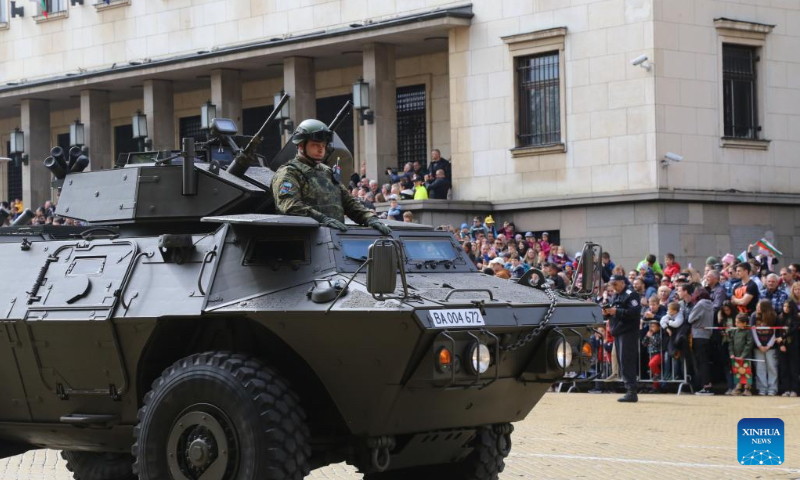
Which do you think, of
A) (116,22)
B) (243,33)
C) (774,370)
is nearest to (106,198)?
(774,370)

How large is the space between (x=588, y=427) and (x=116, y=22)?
2444 centimetres

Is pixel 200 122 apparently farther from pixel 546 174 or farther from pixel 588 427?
pixel 588 427

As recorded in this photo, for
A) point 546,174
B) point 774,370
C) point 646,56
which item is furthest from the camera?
point 546,174

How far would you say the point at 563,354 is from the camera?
36.0 feet

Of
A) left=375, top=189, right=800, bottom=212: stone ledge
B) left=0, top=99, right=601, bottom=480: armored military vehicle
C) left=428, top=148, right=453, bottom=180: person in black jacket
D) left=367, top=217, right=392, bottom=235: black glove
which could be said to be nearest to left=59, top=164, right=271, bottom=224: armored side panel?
left=0, top=99, right=601, bottom=480: armored military vehicle

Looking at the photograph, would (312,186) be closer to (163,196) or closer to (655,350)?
(163,196)

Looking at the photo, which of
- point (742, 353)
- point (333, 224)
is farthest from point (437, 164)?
point (333, 224)

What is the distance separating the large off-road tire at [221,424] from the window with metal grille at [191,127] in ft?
96.2

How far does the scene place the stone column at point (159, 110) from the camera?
1481 inches

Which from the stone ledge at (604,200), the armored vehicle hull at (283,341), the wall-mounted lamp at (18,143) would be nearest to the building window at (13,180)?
the wall-mounted lamp at (18,143)

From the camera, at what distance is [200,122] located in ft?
131

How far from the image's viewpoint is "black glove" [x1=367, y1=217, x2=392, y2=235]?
456 inches

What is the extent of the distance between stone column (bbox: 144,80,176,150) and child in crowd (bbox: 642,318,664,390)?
1855cm

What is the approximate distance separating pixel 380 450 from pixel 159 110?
28202mm
